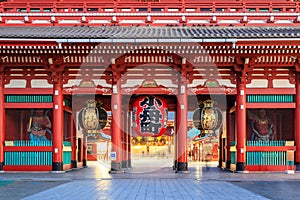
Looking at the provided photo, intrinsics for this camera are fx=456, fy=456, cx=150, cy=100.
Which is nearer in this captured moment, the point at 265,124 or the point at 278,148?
the point at 278,148

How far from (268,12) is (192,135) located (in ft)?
63.6

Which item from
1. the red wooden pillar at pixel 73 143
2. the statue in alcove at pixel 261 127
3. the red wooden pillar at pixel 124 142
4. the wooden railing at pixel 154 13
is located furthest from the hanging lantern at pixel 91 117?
the statue in alcove at pixel 261 127

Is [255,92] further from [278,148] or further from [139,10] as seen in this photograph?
[139,10]

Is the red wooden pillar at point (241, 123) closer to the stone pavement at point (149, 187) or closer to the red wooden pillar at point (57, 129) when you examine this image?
the stone pavement at point (149, 187)

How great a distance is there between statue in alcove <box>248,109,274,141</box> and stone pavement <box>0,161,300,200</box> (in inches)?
134

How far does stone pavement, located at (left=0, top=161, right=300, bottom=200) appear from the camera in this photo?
42.7ft

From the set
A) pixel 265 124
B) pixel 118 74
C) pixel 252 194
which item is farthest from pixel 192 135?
pixel 252 194

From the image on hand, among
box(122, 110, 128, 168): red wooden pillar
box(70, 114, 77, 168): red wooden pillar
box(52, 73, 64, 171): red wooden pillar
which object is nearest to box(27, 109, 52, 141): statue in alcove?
box(52, 73, 64, 171): red wooden pillar

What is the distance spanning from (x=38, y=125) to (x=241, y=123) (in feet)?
32.7

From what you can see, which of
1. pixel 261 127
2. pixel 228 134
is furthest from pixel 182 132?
pixel 261 127

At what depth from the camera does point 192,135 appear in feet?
135

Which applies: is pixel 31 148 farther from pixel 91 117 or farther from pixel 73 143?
pixel 73 143

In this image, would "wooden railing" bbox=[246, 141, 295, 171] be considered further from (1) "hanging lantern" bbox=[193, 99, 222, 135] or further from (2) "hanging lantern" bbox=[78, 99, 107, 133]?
(2) "hanging lantern" bbox=[78, 99, 107, 133]

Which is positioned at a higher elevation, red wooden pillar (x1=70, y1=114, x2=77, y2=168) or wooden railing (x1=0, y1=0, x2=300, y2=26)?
wooden railing (x1=0, y1=0, x2=300, y2=26)
